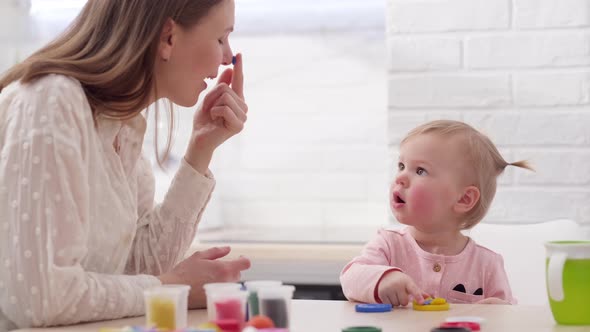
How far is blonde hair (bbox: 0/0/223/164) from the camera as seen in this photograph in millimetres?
1504

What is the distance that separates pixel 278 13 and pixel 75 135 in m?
1.72

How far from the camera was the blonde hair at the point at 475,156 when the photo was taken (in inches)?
75.6

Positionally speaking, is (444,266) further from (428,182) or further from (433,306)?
(433,306)

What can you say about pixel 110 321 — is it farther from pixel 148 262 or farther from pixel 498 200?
pixel 498 200

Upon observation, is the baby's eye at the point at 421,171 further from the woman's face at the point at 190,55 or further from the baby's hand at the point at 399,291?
the woman's face at the point at 190,55

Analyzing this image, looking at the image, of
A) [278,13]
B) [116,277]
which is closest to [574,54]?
[278,13]

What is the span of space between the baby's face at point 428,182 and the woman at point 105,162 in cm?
38

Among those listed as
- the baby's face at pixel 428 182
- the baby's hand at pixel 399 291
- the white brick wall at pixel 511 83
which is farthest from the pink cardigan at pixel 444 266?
the white brick wall at pixel 511 83

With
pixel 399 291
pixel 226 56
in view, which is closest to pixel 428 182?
pixel 399 291

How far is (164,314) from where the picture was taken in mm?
1143

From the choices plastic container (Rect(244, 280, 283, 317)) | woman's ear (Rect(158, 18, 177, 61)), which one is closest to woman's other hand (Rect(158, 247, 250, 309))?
plastic container (Rect(244, 280, 283, 317))

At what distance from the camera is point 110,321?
139 cm

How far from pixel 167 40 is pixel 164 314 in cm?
65

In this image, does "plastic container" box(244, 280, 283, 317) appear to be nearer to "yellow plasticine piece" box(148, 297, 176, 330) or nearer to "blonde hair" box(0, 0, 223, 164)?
"yellow plasticine piece" box(148, 297, 176, 330)
